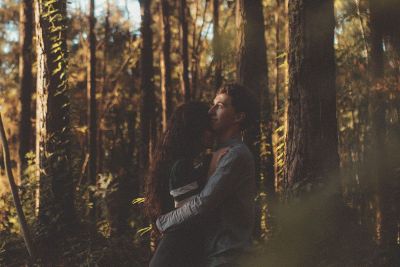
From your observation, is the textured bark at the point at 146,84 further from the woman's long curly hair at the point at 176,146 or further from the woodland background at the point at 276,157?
the woman's long curly hair at the point at 176,146

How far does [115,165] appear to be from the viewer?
30.9 m

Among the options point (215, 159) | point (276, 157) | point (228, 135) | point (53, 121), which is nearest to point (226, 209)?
point (215, 159)

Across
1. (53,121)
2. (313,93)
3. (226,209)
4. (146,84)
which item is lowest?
(226,209)

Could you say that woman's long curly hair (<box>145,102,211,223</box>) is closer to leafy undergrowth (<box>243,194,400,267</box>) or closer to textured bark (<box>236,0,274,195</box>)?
leafy undergrowth (<box>243,194,400,267</box>)

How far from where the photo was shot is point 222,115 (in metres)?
3.46

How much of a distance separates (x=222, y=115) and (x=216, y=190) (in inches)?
21.9

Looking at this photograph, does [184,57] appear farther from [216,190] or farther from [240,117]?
[216,190]

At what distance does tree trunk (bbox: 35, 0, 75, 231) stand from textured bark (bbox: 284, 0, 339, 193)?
4.98 m

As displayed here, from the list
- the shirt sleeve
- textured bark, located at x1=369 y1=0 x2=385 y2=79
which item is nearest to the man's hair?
the shirt sleeve

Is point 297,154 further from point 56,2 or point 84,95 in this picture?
point 84,95

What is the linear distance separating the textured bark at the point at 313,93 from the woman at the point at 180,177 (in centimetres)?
297

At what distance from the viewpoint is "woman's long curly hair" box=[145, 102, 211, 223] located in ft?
11.2

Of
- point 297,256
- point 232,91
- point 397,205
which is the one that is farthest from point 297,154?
point 397,205

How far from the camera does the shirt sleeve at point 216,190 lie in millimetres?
3109
